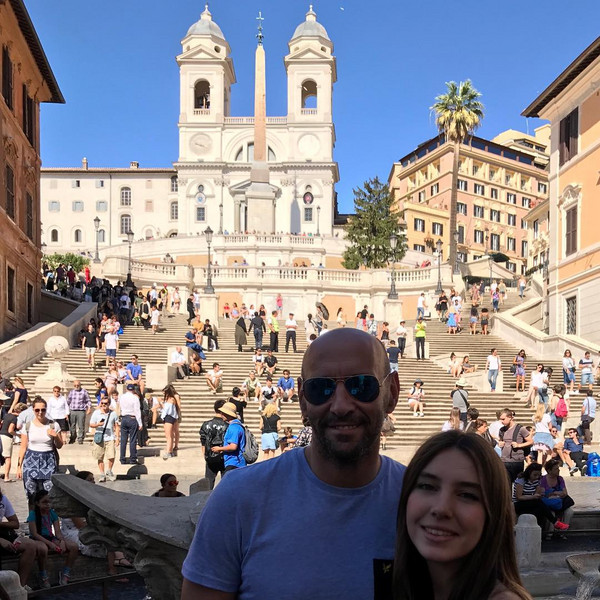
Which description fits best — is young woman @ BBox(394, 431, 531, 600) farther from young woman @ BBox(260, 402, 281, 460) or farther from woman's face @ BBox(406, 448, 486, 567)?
young woman @ BBox(260, 402, 281, 460)

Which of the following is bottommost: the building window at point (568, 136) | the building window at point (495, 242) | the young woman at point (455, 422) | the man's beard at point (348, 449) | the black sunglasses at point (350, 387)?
the young woman at point (455, 422)

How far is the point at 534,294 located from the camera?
45.3m

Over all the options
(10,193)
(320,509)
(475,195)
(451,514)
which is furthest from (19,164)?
(475,195)

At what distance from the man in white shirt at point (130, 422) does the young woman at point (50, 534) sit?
7179 millimetres

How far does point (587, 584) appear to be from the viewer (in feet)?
22.6

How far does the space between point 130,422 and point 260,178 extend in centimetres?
5834

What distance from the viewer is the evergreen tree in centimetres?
6078

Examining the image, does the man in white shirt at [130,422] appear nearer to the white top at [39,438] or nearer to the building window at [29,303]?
the white top at [39,438]

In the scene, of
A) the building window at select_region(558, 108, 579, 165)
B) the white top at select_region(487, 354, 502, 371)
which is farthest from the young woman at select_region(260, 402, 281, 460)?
the building window at select_region(558, 108, 579, 165)

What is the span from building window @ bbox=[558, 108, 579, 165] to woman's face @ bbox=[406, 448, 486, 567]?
29.8 m

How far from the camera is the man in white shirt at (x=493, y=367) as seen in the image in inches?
889

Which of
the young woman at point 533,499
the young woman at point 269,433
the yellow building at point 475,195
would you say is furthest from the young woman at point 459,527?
the yellow building at point 475,195

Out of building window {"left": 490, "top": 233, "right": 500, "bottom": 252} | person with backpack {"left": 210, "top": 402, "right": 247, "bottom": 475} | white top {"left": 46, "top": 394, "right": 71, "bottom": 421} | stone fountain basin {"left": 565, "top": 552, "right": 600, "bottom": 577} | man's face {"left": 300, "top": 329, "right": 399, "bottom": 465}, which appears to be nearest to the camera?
man's face {"left": 300, "top": 329, "right": 399, "bottom": 465}

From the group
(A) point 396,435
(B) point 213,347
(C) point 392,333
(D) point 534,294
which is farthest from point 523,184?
(A) point 396,435
